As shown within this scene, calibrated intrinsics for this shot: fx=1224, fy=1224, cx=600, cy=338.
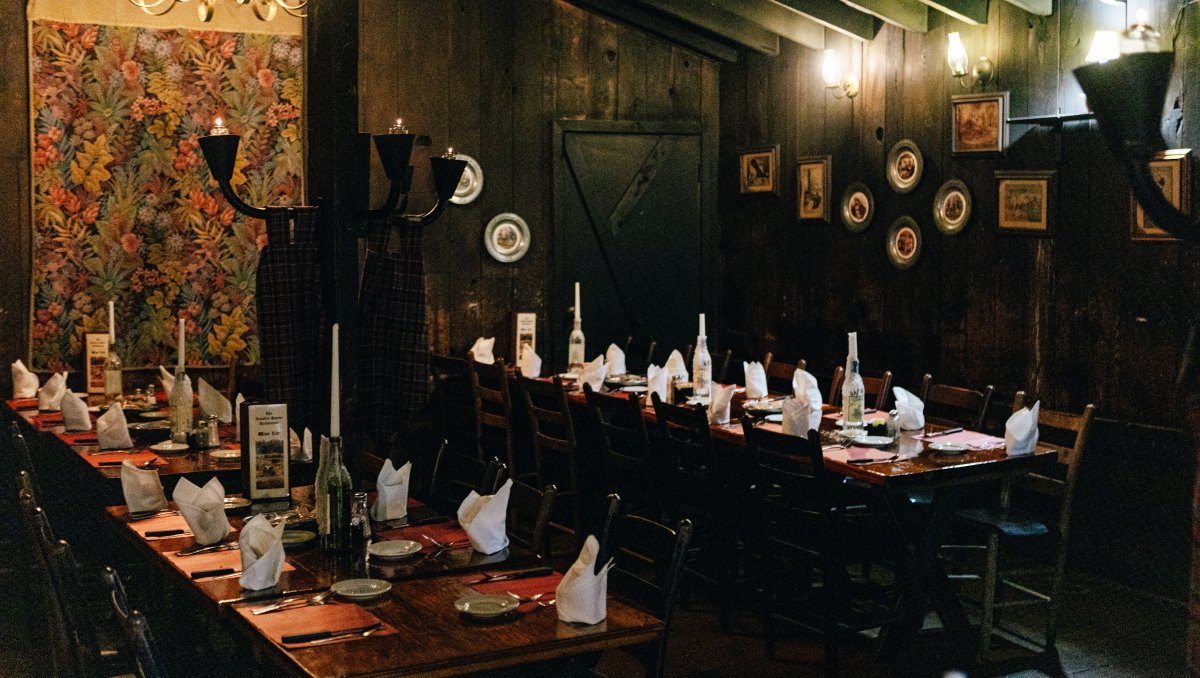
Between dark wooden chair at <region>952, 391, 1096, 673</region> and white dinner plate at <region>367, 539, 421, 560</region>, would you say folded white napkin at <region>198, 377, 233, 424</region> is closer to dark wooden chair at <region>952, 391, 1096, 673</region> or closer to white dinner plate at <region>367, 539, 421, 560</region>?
white dinner plate at <region>367, 539, 421, 560</region>

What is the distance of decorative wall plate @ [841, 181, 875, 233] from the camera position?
678 cm

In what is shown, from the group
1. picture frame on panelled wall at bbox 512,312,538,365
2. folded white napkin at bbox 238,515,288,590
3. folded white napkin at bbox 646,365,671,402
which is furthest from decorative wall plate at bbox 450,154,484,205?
folded white napkin at bbox 238,515,288,590

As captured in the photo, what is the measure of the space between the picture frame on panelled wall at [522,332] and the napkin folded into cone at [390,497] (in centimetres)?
380

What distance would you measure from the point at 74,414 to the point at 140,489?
69.3 inches

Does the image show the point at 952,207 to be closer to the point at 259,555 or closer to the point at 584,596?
the point at 584,596

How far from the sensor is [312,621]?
264cm

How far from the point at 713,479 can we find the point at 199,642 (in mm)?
2150

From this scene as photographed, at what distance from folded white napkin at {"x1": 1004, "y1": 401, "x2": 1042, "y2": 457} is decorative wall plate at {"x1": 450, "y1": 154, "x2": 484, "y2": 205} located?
382cm

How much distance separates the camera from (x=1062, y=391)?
568 cm

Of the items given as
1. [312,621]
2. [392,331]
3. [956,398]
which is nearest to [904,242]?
[956,398]

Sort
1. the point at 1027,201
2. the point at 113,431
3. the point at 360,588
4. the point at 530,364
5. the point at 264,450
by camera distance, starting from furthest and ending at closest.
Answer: the point at 530,364 → the point at 1027,201 → the point at 113,431 → the point at 264,450 → the point at 360,588

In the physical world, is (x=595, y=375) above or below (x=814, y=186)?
below

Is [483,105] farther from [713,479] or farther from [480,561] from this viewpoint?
[480,561]

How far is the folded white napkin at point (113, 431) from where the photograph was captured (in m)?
4.80
